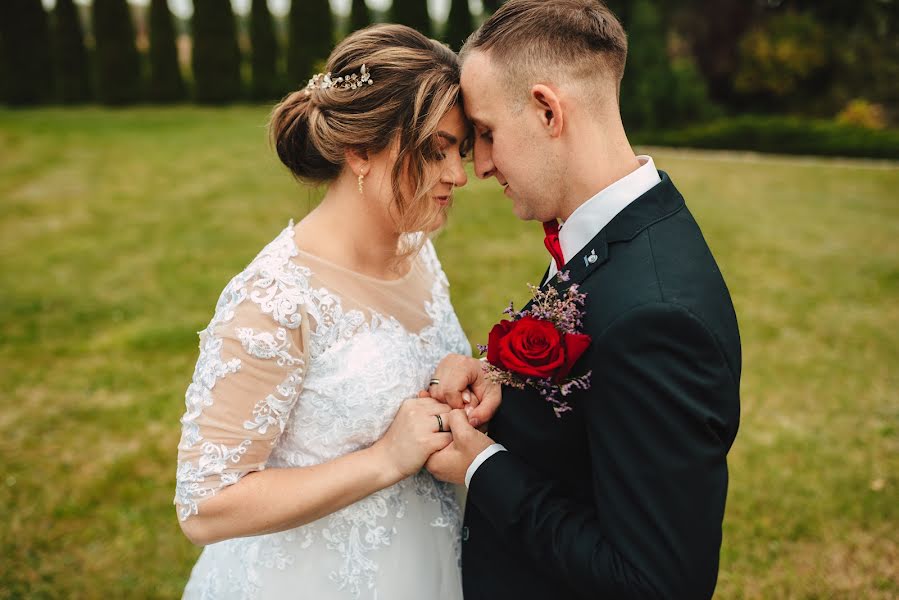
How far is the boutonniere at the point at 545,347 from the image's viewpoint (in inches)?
72.5

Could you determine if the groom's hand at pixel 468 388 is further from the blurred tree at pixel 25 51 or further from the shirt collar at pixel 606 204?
the blurred tree at pixel 25 51

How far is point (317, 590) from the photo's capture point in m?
2.47

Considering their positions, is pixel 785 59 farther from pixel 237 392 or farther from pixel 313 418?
pixel 237 392

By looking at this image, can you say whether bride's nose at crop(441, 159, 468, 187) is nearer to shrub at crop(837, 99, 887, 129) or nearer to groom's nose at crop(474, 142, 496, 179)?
groom's nose at crop(474, 142, 496, 179)

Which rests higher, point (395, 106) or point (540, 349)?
point (395, 106)

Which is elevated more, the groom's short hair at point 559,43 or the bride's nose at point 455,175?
the groom's short hair at point 559,43

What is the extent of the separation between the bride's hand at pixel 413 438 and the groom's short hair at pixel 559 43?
3.63 ft

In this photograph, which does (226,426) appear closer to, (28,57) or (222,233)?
(222,233)

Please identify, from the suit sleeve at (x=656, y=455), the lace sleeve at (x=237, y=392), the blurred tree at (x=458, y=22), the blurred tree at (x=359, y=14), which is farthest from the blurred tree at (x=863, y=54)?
the lace sleeve at (x=237, y=392)

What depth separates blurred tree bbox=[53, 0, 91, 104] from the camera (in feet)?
63.3

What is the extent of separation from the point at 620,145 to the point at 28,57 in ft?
71.7

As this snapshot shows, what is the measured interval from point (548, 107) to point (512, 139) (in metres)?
0.16

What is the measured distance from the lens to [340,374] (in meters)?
2.38

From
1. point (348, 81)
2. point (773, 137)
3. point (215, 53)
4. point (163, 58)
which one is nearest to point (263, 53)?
point (215, 53)
